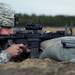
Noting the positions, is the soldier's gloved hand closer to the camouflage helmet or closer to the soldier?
the soldier

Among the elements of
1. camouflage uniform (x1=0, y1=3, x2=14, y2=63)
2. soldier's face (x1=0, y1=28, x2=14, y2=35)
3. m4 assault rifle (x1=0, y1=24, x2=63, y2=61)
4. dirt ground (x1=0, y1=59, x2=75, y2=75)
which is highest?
camouflage uniform (x1=0, y1=3, x2=14, y2=63)

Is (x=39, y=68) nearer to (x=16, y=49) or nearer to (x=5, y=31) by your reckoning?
(x=16, y=49)

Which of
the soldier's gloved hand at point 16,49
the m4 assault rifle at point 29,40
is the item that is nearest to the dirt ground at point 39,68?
the soldier's gloved hand at point 16,49

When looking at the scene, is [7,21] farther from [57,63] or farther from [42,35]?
[57,63]

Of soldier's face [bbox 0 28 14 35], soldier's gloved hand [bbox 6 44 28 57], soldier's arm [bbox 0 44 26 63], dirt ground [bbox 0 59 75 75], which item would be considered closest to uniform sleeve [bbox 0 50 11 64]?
soldier's arm [bbox 0 44 26 63]

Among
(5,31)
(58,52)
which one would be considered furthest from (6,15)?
(58,52)

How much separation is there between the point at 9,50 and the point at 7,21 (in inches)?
31.5

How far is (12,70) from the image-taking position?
7848mm

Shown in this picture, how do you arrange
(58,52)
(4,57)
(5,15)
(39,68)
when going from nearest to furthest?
(39,68) < (58,52) < (4,57) < (5,15)

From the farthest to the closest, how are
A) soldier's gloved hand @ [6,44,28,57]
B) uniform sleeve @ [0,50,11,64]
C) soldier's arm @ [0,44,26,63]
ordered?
soldier's gloved hand @ [6,44,28,57], soldier's arm @ [0,44,26,63], uniform sleeve @ [0,50,11,64]

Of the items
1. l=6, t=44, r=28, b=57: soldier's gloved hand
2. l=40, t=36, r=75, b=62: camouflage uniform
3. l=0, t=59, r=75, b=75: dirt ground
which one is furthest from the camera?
l=6, t=44, r=28, b=57: soldier's gloved hand

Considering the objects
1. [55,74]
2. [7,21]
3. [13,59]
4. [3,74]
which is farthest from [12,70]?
[7,21]

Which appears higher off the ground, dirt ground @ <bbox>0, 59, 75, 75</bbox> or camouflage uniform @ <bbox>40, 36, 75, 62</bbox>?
camouflage uniform @ <bbox>40, 36, 75, 62</bbox>

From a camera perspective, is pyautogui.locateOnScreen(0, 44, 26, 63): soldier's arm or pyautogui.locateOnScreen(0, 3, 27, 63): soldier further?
pyautogui.locateOnScreen(0, 3, 27, 63): soldier
